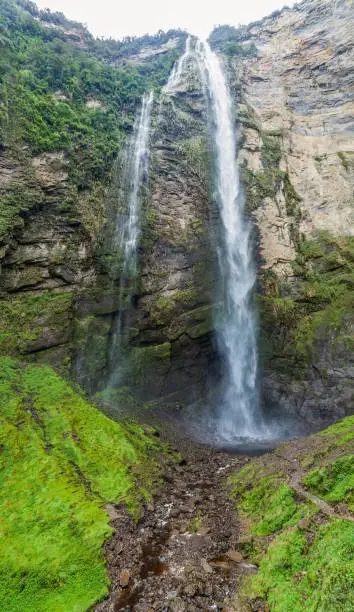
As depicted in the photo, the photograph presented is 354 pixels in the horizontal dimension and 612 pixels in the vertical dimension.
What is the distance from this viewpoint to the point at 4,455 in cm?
1416

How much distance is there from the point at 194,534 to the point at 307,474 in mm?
4221

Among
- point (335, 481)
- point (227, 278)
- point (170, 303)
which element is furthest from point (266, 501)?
point (227, 278)

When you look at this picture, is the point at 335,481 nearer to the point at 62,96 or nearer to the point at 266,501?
the point at 266,501

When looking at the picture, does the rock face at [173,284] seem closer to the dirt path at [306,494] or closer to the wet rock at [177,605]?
the dirt path at [306,494]

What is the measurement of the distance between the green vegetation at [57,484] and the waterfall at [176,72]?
28582 mm

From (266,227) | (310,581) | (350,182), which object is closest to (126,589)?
(310,581)

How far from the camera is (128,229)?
87.5 ft

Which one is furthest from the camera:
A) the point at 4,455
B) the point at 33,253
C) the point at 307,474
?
the point at 33,253

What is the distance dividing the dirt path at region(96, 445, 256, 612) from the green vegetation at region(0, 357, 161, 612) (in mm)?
544

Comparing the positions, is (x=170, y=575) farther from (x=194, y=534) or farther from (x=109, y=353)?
(x=109, y=353)

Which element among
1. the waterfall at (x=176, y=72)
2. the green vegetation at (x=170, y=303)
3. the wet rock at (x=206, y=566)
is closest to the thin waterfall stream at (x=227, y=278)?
the green vegetation at (x=170, y=303)

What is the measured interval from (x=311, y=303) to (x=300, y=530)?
20.1m

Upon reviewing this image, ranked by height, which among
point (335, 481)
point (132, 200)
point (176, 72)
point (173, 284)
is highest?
point (176, 72)

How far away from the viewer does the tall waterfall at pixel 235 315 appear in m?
28.0
